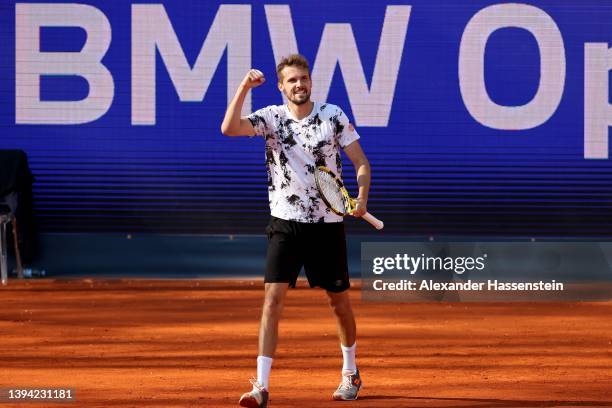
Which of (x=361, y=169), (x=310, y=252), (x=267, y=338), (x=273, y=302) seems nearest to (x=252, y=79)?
(x=361, y=169)

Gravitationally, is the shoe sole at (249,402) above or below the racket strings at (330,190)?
below

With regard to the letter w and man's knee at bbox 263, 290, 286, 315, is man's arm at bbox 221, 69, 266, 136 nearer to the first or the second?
man's knee at bbox 263, 290, 286, 315

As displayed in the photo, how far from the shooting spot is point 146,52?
14594mm

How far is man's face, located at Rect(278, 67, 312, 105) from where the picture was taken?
22.5 ft

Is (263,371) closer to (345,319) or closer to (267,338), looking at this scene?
(267,338)

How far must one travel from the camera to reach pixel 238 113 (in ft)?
22.4

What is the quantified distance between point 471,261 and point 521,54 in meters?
2.37

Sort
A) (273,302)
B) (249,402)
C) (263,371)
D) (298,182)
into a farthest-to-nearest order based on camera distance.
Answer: (298,182) < (273,302) < (263,371) < (249,402)

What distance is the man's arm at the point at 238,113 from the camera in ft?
21.9

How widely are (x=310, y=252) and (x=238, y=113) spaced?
2.80 ft

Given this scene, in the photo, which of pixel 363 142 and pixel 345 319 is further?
pixel 363 142

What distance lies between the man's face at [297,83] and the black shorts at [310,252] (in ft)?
2.17

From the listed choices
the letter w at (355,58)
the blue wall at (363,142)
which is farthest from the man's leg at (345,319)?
the letter w at (355,58)

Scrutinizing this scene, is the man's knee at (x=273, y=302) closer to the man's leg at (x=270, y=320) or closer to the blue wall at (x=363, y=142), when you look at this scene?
the man's leg at (x=270, y=320)
